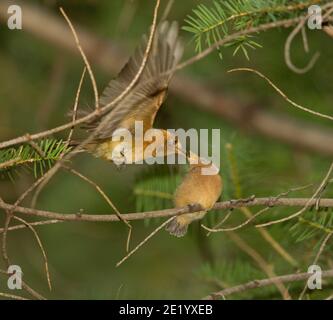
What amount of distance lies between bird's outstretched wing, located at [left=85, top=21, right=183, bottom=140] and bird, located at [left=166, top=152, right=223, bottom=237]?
0.60ft

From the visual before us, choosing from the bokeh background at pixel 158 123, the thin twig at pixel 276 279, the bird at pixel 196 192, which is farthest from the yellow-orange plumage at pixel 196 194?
the bokeh background at pixel 158 123

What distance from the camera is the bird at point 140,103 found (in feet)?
4.74

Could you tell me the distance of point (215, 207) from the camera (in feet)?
4.40

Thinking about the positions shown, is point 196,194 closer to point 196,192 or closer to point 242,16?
point 196,192

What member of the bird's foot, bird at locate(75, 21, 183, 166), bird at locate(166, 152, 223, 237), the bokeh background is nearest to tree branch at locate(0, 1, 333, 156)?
the bokeh background

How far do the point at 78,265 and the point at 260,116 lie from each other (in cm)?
126

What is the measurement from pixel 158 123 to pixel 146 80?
132 cm

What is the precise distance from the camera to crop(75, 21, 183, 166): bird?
1.44 metres

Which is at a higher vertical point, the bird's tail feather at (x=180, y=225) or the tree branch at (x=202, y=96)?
the tree branch at (x=202, y=96)

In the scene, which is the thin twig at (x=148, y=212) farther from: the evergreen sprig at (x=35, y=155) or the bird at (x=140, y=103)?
the bird at (x=140, y=103)

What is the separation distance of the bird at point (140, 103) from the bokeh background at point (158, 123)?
1.02ft

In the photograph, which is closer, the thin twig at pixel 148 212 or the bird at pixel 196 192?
the thin twig at pixel 148 212

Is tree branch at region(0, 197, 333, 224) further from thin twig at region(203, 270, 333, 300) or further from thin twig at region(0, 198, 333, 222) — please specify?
thin twig at region(203, 270, 333, 300)
